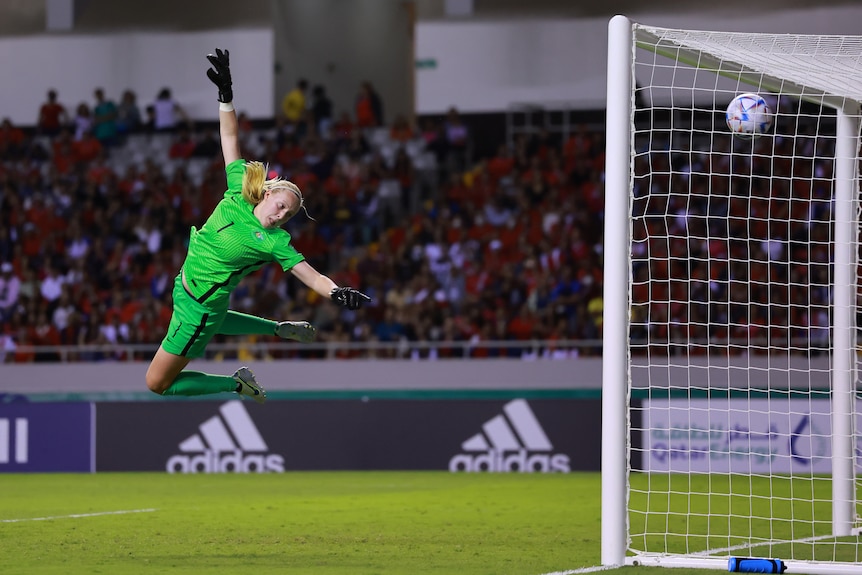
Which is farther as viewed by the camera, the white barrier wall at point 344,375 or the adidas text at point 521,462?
the white barrier wall at point 344,375

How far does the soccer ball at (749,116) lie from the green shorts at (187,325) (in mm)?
3486

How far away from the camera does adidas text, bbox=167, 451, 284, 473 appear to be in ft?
54.2

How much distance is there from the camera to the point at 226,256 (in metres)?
8.27

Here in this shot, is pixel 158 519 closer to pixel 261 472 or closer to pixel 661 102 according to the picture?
pixel 261 472

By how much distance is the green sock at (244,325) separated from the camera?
8.88m

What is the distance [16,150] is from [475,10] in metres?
8.33

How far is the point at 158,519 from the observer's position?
10.5 meters

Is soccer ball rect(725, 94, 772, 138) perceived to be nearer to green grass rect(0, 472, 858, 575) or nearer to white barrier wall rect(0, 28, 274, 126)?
green grass rect(0, 472, 858, 575)

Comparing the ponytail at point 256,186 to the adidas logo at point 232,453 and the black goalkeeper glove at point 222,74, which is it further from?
the adidas logo at point 232,453

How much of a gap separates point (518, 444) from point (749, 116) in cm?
836

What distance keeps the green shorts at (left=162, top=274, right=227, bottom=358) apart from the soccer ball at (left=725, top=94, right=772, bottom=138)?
11.4 ft

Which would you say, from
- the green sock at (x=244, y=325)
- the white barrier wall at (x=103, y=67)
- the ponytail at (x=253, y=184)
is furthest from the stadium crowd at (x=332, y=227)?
the ponytail at (x=253, y=184)

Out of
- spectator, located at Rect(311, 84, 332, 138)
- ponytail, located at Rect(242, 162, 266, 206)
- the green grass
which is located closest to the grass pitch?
the green grass

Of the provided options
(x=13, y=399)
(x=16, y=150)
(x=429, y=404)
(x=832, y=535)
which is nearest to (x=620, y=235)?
(x=832, y=535)
